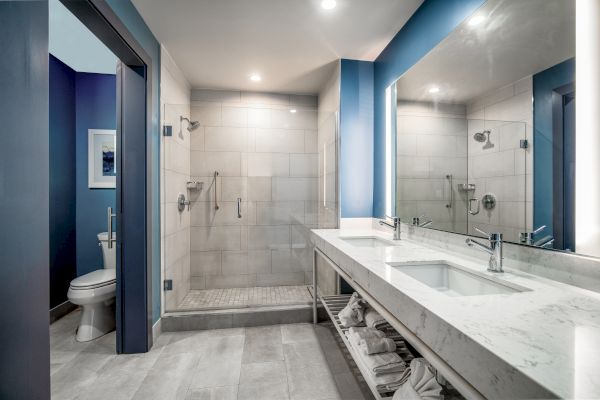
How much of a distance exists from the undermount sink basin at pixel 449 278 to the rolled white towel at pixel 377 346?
0.43 metres

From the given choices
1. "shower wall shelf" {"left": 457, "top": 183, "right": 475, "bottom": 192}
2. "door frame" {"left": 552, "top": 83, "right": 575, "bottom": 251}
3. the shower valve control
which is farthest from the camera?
the shower valve control

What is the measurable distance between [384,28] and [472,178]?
138cm

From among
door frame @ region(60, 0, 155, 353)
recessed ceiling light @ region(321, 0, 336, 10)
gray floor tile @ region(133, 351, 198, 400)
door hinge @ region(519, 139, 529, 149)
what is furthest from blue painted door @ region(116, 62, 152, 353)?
door hinge @ region(519, 139, 529, 149)

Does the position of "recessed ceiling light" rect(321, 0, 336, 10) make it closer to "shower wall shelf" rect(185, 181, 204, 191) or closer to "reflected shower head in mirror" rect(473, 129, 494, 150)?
"reflected shower head in mirror" rect(473, 129, 494, 150)

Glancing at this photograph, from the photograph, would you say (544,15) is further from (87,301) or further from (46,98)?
(87,301)

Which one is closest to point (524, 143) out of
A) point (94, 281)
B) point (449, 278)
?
point (449, 278)

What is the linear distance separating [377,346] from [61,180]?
9.90 ft

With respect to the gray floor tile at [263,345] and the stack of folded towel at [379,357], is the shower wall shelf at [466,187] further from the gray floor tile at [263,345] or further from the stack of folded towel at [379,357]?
the gray floor tile at [263,345]

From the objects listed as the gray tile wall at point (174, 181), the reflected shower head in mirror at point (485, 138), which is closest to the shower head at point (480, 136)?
the reflected shower head in mirror at point (485, 138)

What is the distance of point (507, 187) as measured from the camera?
1192 millimetres

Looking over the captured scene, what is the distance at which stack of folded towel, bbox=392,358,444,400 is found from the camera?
1.06 m

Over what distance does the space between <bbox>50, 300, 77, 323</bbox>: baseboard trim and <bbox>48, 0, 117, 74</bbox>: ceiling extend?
226 centimetres

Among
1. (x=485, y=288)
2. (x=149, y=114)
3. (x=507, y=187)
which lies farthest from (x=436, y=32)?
(x=149, y=114)

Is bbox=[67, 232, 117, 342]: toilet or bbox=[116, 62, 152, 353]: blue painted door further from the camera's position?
bbox=[67, 232, 117, 342]: toilet
